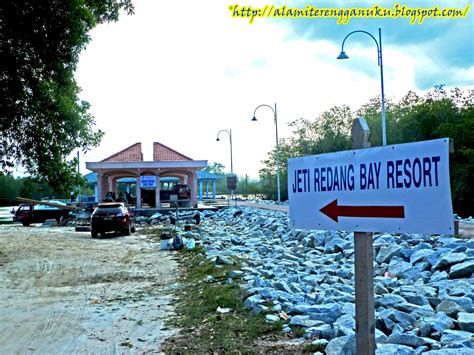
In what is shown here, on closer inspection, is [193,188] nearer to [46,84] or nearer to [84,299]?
[46,84]

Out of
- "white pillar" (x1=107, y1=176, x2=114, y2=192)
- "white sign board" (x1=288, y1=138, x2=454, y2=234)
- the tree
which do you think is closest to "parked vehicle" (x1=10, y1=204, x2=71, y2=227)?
"white pillar" (x1=107, y1=176, x2=114, y2=192)

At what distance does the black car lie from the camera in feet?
75.3

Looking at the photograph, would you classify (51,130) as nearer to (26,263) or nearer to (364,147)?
(26,263)

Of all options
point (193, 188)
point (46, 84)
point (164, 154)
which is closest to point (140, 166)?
point (164, 154)

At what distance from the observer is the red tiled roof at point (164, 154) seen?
132ft

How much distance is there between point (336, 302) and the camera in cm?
661

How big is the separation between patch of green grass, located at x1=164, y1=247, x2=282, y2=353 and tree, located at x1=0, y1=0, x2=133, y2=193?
6.89m

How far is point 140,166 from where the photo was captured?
124 feet

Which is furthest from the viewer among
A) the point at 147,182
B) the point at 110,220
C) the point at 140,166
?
the point at 147,182

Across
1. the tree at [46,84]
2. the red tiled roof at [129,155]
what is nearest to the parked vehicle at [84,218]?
the red tiled roof at [129,155]

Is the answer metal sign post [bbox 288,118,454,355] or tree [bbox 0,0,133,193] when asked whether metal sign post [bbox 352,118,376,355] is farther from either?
tree [bbox 0,0,133,193]

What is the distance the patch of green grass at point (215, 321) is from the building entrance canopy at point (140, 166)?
28374 millimetres

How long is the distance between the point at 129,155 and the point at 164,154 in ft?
9.78

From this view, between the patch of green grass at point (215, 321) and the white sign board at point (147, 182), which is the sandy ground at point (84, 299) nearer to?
the patch of green grass at point (215, 321)
